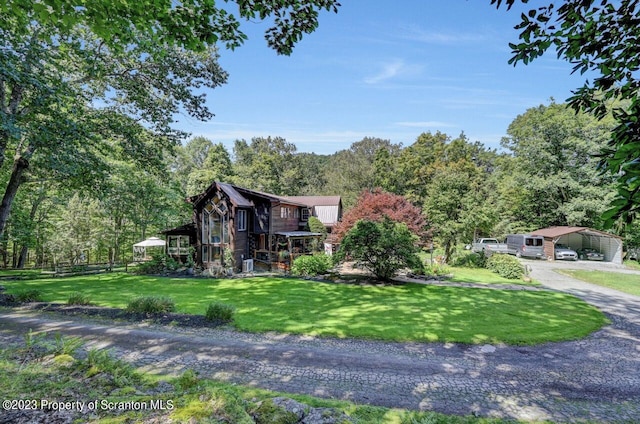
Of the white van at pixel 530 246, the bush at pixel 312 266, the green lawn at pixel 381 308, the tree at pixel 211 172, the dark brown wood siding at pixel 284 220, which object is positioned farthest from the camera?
the tree at pixel 211 172

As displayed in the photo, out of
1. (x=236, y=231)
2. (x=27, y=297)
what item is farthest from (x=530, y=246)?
(x=27, y=297)

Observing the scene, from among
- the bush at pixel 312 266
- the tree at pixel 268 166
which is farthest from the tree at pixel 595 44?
the tree at pixel 268 166

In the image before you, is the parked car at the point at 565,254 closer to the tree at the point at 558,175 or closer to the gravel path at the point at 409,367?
the tree at the point at 558,175

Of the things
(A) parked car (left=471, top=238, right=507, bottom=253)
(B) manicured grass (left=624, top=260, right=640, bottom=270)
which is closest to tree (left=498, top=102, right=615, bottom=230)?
(B) manicured grass (left=624, top=260, right=640, bottom=270)

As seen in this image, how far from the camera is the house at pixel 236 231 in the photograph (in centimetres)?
2161

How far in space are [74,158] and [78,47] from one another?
4178mm

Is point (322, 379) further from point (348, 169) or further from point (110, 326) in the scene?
point (348, 169)

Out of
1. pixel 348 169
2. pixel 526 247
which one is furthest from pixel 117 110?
pixel 348 169

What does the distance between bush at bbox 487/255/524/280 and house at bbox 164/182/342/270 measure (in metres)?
14.0

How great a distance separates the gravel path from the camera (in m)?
5.20

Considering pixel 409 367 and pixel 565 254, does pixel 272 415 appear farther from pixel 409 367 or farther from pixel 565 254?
pixel 565 254

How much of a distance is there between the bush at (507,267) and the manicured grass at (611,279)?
13.3ft

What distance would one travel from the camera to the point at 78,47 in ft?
36.9

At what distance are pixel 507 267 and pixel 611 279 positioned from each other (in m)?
6.20
